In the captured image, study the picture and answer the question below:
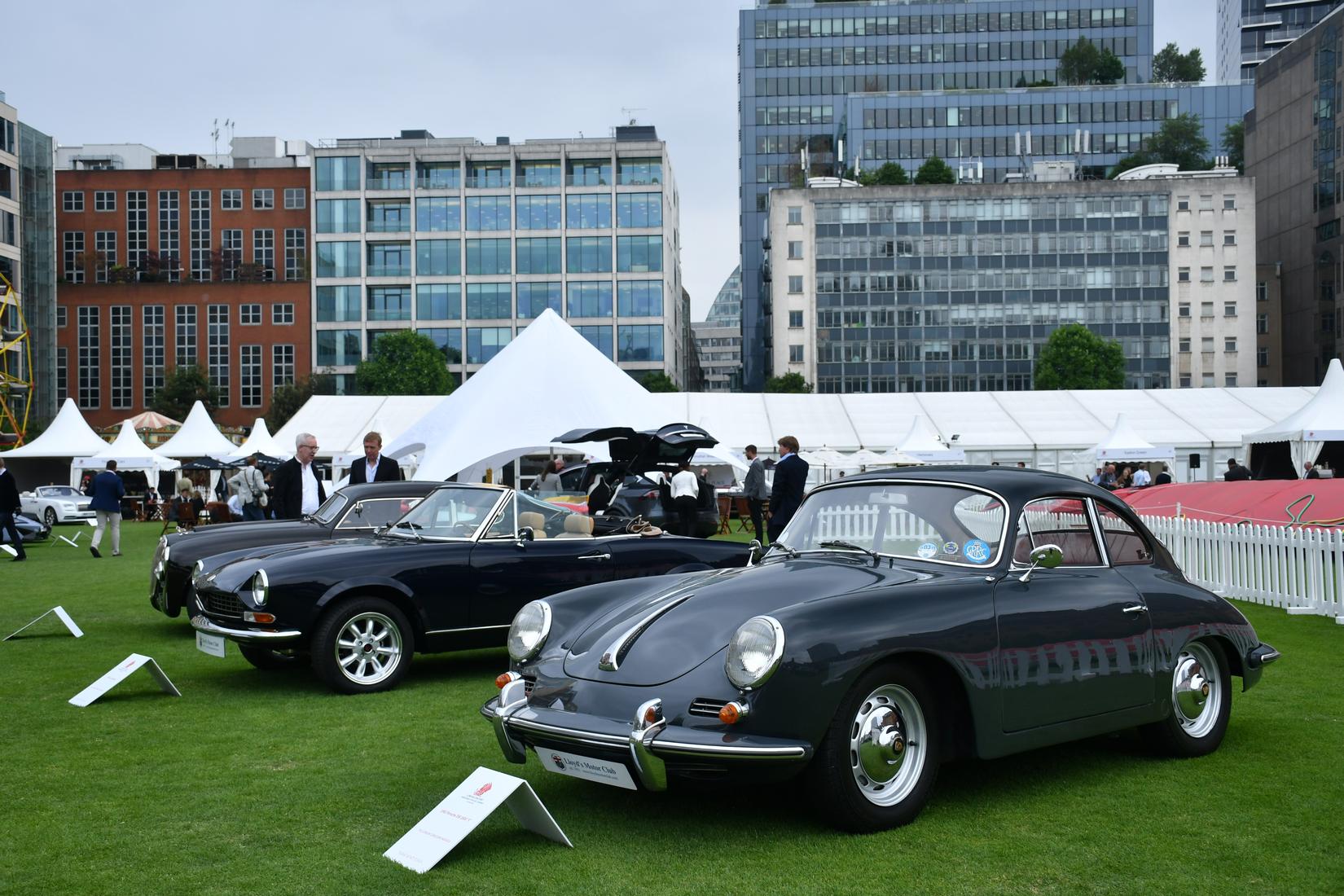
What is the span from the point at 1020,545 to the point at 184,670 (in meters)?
6.91

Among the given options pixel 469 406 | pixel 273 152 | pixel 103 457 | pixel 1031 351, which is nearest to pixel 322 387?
pixel 273 152

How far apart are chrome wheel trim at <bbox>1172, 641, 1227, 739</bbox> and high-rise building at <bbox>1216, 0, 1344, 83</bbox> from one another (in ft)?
614

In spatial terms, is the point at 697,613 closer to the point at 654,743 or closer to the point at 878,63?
the point at 654,743

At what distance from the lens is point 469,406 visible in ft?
59.1

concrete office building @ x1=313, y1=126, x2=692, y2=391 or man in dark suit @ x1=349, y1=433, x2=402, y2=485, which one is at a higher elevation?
concrete office building @ x1=313, y1=126, x2=692, y2=391

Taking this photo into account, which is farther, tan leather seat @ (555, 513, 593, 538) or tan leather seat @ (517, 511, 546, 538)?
tan leather seat @ (555, 513, 593, 538)

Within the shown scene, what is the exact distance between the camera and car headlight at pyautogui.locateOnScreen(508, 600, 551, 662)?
5.59 metres

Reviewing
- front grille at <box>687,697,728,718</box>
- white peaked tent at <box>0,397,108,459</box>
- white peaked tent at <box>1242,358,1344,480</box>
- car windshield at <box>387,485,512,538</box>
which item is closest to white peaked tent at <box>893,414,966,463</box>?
white peaked tent at <box>1242,358,1344,480</box>

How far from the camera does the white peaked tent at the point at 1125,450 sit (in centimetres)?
3419

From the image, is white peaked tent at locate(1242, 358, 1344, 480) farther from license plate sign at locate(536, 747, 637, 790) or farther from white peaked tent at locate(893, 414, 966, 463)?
license plate sign at locate(536, 747, 637, 790)

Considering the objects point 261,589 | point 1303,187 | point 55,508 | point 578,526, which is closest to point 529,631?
point 261,589

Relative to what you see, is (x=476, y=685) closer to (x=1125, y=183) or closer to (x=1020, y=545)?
(x=1020, y=545)

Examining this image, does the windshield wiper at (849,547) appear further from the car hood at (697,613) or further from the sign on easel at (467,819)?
the sign on easel at (467,819)

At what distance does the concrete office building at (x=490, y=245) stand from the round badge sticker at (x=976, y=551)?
77.5 m
